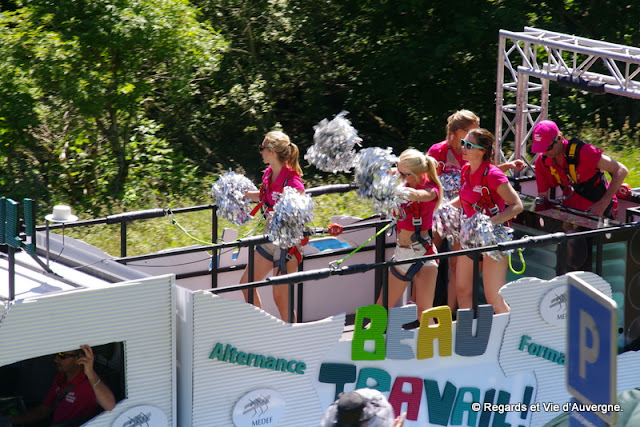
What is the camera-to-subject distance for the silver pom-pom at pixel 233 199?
698cm

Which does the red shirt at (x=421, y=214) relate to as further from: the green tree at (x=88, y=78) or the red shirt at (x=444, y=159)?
the green tree at (x=88, y=78)

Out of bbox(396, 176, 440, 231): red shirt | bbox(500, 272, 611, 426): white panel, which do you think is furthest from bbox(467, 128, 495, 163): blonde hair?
bbox(500, 272, 611, 426): white panel

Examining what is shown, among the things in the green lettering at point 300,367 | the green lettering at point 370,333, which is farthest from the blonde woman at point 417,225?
the green lettering at point 300,367

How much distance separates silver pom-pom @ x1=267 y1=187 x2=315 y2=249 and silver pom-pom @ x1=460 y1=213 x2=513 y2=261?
104cm

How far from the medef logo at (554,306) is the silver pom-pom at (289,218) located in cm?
165

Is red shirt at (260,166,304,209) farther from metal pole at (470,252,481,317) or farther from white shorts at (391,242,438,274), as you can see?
metal pole at (470,252,481,317)

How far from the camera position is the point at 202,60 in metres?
12.1

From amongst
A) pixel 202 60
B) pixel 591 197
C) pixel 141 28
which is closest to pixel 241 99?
pixel 202 60

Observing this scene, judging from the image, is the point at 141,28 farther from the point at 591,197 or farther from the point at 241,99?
the point at 591,197

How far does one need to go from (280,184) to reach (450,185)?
1.34 metres

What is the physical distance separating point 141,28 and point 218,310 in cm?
657

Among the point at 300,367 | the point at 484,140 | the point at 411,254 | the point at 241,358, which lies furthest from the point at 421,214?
the point at 241,358

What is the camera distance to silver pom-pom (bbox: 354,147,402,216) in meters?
6.02

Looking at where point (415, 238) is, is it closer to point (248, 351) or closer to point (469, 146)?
point (469, 146)
